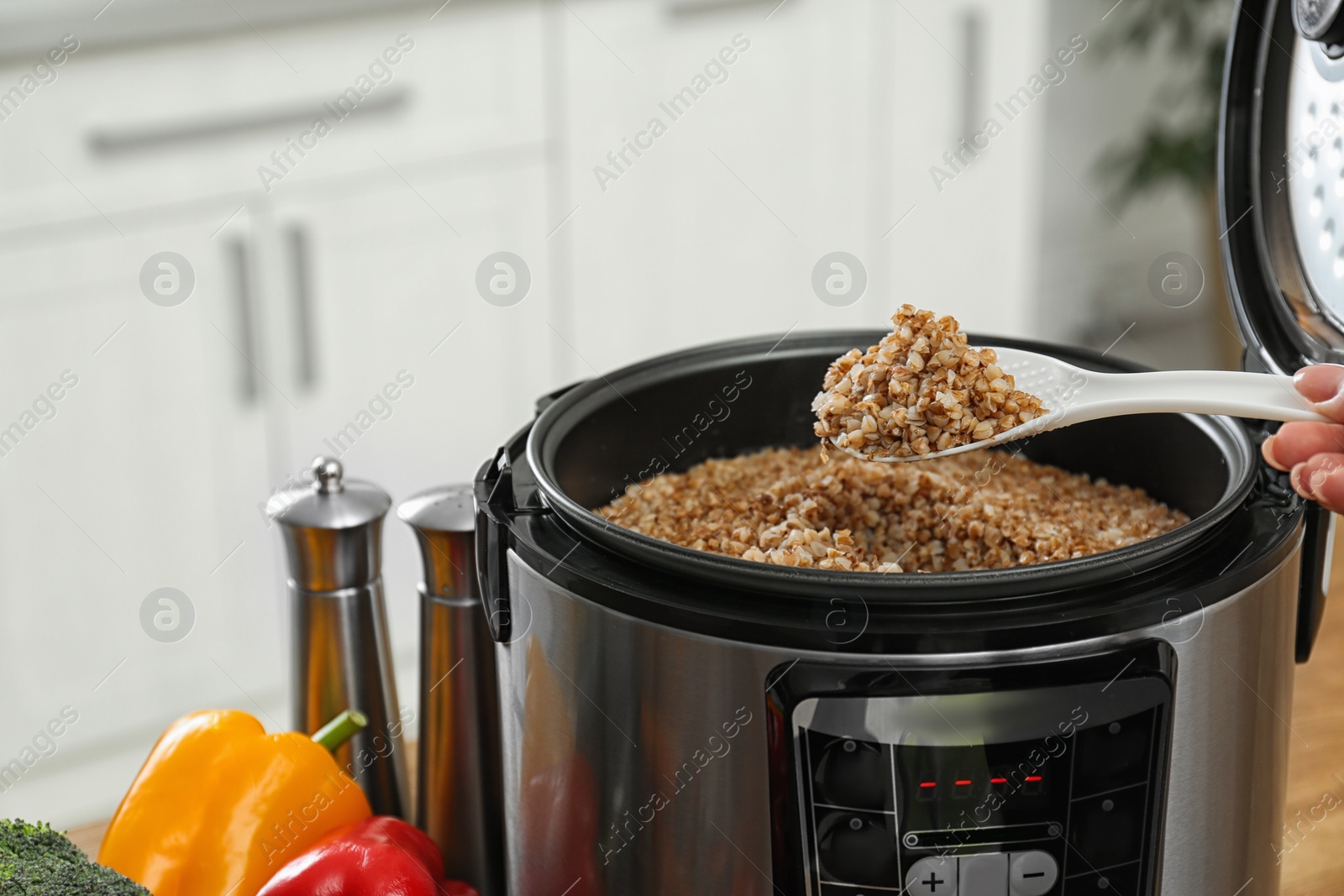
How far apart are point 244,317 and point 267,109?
1.05 feet

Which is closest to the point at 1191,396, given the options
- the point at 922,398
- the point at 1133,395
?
the point at 1133,395

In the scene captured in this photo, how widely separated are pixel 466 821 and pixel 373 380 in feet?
4.15

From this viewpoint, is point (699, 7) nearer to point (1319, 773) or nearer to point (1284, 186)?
point (1284, 186)

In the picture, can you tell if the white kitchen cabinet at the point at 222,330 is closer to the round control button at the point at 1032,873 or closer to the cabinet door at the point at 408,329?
the cabinet door at the point at 408,329

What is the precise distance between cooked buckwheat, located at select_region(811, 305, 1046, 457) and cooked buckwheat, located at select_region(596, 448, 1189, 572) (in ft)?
0.24

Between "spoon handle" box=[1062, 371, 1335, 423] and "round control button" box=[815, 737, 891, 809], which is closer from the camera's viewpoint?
"round control button" box=[815, 737, 891, 809]

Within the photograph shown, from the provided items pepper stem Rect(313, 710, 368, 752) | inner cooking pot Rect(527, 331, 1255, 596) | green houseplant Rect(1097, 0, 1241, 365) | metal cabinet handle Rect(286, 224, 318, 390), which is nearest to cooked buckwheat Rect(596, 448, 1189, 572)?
inner cooking pot Rect(527, 331, 1255, 596)

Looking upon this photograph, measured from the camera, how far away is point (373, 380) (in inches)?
88.4

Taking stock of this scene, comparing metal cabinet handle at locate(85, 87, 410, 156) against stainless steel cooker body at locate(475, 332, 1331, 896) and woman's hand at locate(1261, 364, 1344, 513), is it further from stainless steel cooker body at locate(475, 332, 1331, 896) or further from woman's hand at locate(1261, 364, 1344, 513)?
woman's hand at locate(1261, 364, 1344, 513)

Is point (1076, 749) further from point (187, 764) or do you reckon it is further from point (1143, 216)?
point (1143, 216)

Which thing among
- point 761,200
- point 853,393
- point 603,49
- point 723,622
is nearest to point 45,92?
point 603,49

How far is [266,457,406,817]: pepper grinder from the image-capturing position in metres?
1.05

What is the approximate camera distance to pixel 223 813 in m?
1.03

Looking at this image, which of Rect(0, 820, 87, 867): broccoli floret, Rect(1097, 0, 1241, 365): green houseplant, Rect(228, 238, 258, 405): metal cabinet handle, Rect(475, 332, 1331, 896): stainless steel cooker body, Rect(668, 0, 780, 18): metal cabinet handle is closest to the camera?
Rect(475, 332, 1331, 896): stainless steel cooker body
